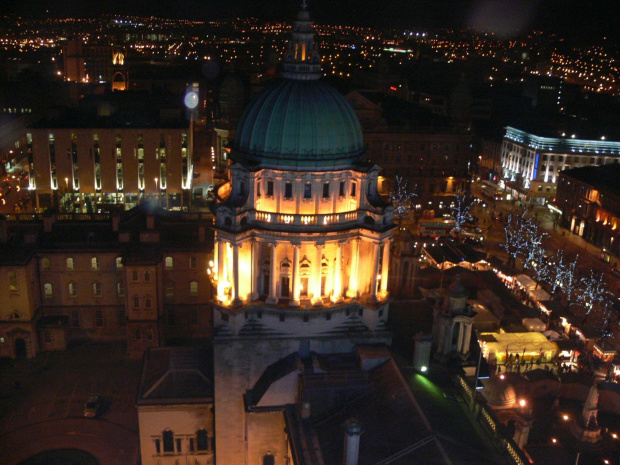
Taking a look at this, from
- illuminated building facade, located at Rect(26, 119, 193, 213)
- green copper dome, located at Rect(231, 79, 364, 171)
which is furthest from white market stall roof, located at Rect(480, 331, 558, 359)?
illuminated building facade, located at Rect(26, 119, 193, 213)

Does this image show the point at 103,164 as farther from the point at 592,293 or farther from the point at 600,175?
the point at 600,175

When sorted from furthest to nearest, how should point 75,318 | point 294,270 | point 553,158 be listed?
point 553,158 < point 75,318 < point 294,270

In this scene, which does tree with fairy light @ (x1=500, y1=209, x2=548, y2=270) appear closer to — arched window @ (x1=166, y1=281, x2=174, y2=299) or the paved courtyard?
arched window @ (x1=166, y1=281, x2=174, y2=299)

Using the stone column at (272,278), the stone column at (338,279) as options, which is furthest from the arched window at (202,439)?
the stone column at (338,279)

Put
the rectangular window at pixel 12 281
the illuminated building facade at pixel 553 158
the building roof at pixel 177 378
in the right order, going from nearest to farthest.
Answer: the building roof at pixel 177 378
the rectangular window at pixel 12 281
the illuminated building facade at pixel 553 158

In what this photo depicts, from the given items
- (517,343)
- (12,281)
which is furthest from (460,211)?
(12,281)

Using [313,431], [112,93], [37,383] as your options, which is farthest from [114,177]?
[313,431]

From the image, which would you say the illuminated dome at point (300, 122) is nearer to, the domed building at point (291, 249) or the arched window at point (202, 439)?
the domed building at point (291, 249)
